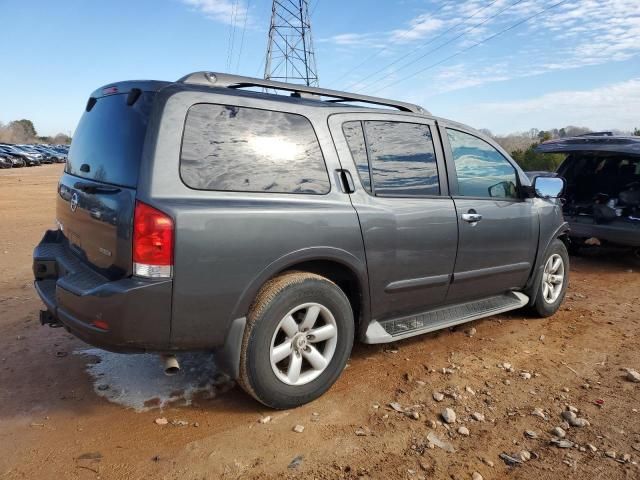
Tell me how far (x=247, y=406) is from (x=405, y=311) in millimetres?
1294

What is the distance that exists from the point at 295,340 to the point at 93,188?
1.45 m

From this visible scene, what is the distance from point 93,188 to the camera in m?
2.90

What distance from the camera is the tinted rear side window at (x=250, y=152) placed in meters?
2.73

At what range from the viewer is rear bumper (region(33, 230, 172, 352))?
2.54m

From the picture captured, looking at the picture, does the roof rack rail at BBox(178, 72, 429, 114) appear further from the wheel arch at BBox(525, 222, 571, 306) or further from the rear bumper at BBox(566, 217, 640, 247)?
the rear bumper at BBox(566, 217, 640, 247)

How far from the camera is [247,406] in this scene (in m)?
3.10

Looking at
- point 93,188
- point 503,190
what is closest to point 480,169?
point 503,190

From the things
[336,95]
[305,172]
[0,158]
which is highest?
[336,95]

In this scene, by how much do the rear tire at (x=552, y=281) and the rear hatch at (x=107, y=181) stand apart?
3595mm

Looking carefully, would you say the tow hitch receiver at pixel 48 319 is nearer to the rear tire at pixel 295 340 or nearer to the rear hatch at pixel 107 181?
the rear hatch at pixel 107 181

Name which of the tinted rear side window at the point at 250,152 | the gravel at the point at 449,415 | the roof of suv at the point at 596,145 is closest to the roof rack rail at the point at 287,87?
the tinted rear side window at the point at 250,152

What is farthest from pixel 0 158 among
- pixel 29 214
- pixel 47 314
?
pixel 47 314

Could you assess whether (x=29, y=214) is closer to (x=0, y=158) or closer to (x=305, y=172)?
(x=305, y=172)

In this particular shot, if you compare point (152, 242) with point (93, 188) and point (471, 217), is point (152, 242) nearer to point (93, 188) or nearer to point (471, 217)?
point (93, 188)
